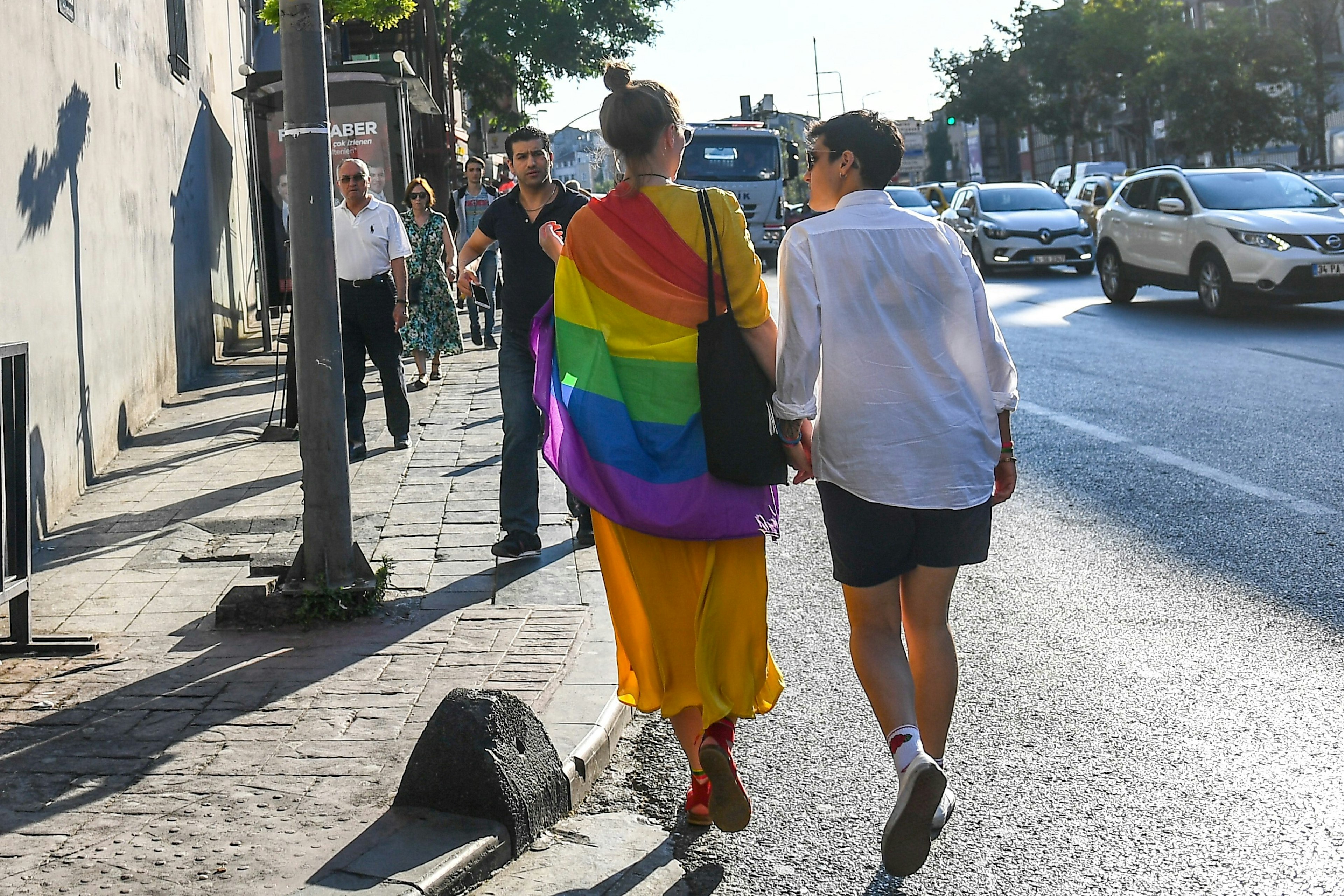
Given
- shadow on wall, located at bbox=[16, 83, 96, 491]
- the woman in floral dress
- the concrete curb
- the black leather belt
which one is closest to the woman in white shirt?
the concrete curb

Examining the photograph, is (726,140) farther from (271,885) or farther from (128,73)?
(271,885)

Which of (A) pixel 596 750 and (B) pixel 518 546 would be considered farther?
(B) pixel 518 546

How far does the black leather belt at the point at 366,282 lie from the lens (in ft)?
32.2

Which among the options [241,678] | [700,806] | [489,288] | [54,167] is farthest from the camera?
[489,288]

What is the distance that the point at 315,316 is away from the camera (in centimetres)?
597

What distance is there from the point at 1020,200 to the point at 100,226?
1877 centimetres

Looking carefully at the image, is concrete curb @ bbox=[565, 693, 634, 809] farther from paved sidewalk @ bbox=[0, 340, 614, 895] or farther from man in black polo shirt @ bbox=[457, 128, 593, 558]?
man in black polo shirt @ bbox=[457, 128, 593, 558]

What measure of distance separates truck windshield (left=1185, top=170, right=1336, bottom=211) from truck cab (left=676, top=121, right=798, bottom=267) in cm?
1466

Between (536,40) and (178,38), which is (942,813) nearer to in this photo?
(178,38)

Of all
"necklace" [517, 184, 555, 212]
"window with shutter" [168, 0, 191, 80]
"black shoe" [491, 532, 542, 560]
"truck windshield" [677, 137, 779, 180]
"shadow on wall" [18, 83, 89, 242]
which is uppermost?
"truck windshield" [677, 137, 779, 180]

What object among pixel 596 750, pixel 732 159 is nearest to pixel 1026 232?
pixel 732 159

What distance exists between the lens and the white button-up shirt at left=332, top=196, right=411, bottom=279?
9.71 meters

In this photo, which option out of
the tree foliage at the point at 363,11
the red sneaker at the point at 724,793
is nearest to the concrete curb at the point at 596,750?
the red sneaker at the point at 724,793

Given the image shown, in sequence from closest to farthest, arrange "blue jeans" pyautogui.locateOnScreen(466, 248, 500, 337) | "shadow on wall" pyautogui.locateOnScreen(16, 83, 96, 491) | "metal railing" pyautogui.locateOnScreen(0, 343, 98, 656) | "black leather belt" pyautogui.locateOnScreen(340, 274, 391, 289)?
"metal railing" pyautogui.locateOnScreen(0, 343, 98, 656) → "shadow on wall" pyautogui.locateOnScreen(16, 83, 96, 491) → "black leather belt" pyautogui.locateOnScreen(340, 274, 391, 289) → "blue jeans" pyautogui.locateOnScreen(466, 248, 500, 337)
